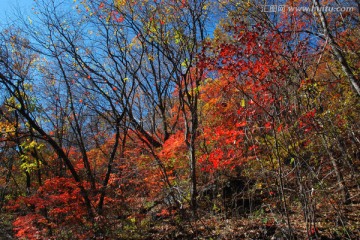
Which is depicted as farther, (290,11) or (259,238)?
(290,11)

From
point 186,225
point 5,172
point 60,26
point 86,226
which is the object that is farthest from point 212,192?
point 5,172

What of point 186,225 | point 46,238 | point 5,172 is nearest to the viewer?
point 46,238

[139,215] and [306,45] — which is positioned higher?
[306,45]

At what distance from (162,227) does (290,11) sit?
855 cm

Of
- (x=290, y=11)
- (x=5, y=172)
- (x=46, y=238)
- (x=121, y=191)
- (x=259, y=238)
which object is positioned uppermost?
(x=290, y=11)

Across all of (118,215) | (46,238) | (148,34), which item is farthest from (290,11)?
(46,238)

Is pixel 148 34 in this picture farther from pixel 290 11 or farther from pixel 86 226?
pixel 86 226

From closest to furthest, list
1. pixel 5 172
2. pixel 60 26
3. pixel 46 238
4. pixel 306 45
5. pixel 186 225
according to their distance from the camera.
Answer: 1. pixel 306 45
2. pixel 46 238
3. pixel 186 225
4. pixel 60 26
5. pixel 5 172

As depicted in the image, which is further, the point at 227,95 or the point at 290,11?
the point at 227,95

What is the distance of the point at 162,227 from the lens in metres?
9.71

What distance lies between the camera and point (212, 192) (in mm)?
10586

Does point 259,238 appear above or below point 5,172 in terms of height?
below

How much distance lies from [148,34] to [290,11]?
16.9 feet

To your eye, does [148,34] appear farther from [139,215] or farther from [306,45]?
[139,215]
